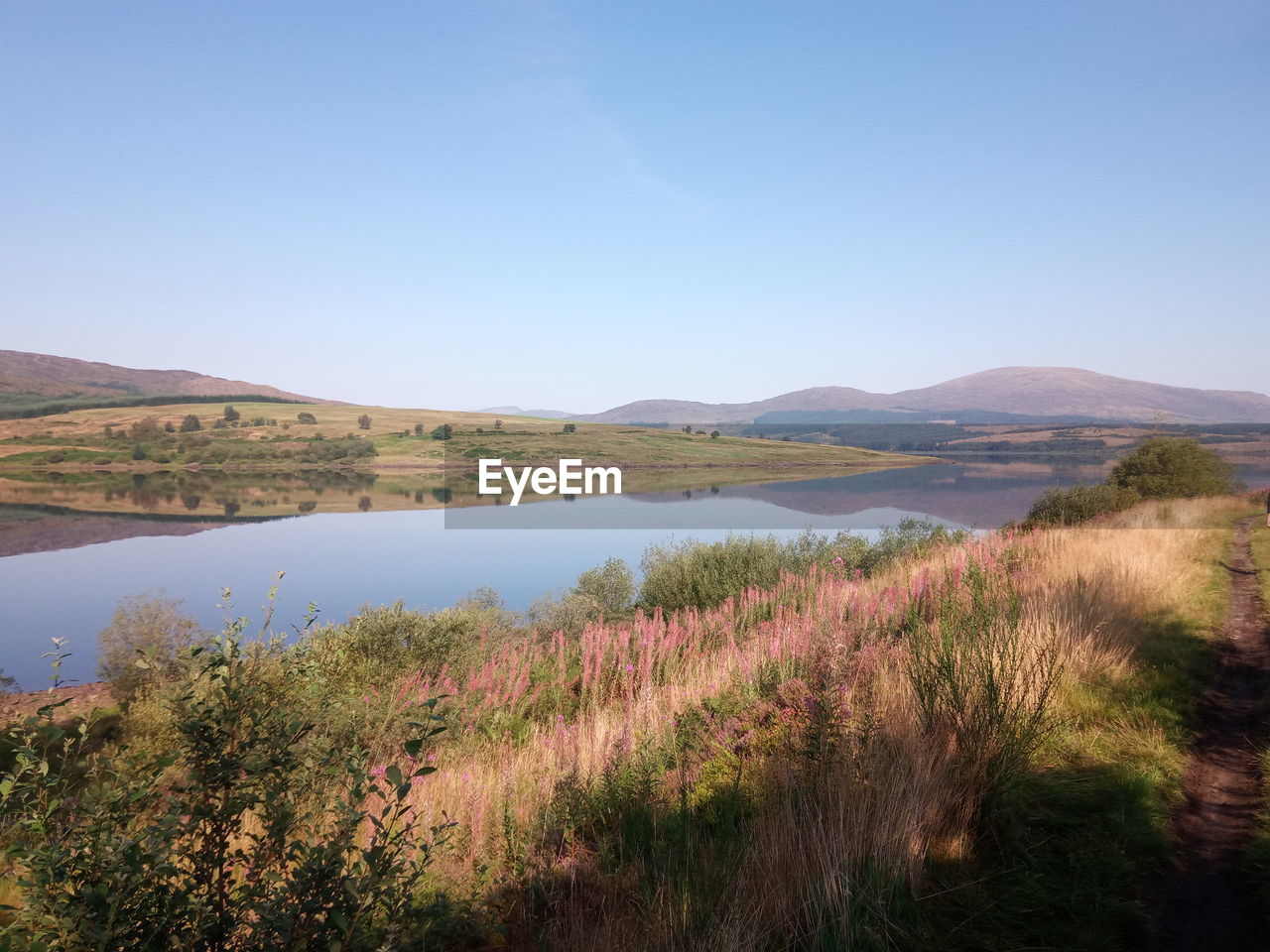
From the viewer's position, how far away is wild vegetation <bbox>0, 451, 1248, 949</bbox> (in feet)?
8.09

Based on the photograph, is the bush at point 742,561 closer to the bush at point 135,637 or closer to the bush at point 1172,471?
the bush at point 135,637

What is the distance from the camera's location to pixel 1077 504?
894 inches

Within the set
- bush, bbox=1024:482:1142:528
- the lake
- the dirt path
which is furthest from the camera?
the lake

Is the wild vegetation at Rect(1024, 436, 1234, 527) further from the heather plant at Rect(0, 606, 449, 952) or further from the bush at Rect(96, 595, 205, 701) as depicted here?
the heather plant at Rect(0, 606, 449, 952)

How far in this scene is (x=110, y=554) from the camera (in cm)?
3884

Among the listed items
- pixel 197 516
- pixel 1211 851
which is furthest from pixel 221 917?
pixel 197 516

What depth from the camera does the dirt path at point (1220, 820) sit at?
325cm

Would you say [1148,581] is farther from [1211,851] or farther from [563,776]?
[563,776]

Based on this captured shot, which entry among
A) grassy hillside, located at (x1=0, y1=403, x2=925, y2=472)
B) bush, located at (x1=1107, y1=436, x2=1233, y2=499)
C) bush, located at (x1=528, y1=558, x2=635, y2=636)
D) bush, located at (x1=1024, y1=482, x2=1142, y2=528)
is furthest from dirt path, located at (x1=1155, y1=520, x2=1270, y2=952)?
grassy hillside, located at (x1=0, y1=403, x2=925, y2=472)

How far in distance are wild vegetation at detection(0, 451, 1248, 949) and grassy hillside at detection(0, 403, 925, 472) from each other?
72.2 meters

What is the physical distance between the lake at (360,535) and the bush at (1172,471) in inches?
88.4

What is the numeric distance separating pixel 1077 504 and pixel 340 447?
9308cm

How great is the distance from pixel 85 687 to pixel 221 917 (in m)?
17.9

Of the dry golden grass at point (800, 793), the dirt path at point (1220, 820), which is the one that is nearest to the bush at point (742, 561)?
the dry golden grass at point (800, 793)
